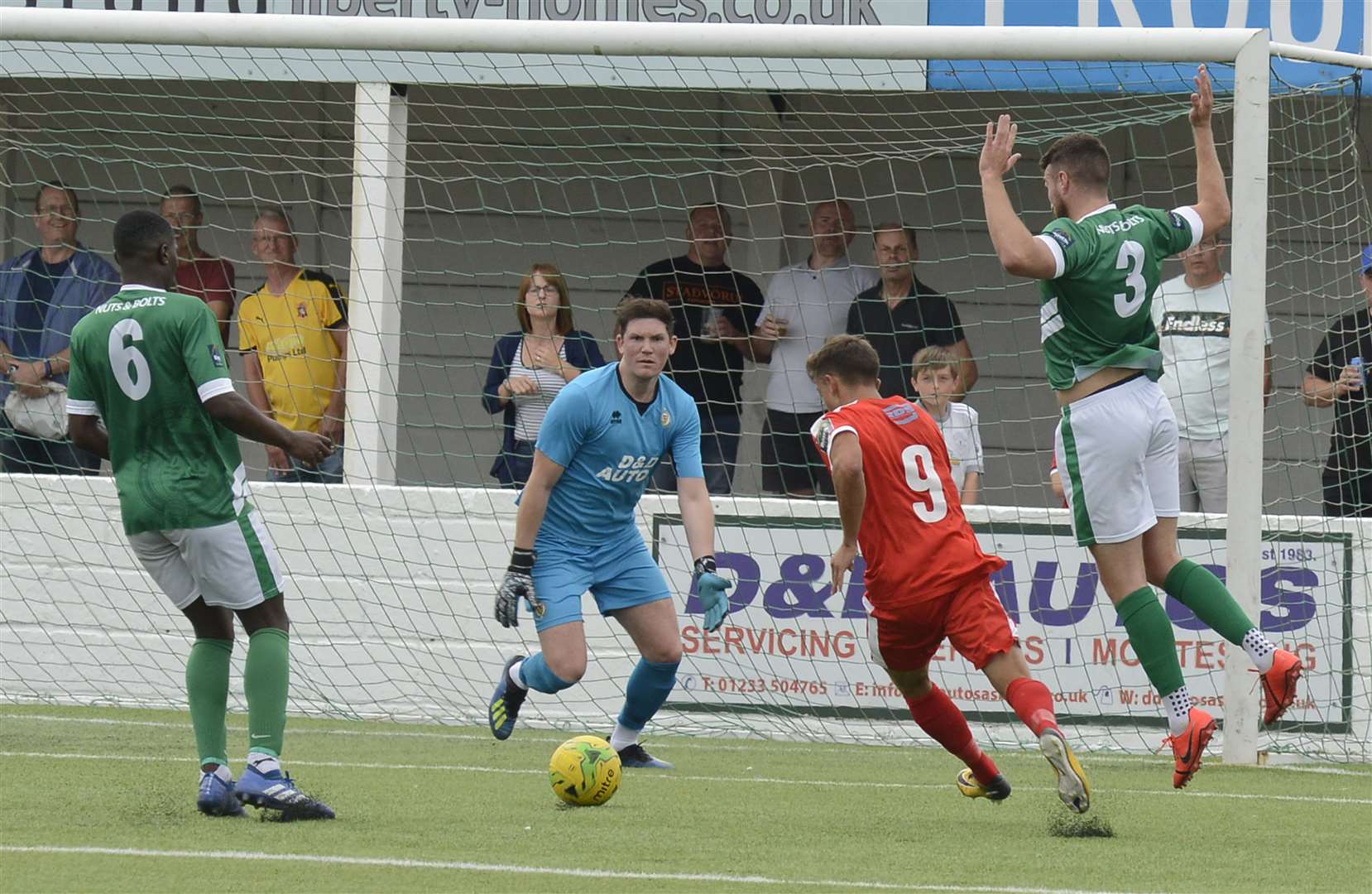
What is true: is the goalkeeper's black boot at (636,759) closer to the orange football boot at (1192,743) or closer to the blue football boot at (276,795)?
the blue football boot at (276,795)

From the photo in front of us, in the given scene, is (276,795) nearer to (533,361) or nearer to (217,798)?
(217,798)

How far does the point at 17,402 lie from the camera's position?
33.3 ft

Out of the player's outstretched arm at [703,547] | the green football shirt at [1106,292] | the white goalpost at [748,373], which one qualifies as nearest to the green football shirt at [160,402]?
the player's outstretched arm at [703,547]

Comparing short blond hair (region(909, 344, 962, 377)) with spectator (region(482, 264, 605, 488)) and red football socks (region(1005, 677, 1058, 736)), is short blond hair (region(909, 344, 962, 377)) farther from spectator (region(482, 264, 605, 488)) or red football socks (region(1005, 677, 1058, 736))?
red football socks (region(1005, 677, 1058, 736))

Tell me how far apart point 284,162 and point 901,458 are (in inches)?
296

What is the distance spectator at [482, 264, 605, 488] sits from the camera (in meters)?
9.78

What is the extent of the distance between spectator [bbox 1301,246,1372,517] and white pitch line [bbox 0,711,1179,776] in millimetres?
1815

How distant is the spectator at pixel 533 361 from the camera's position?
978 centimetres

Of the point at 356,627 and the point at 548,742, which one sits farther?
the point at 356,627

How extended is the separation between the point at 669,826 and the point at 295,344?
5148 mm

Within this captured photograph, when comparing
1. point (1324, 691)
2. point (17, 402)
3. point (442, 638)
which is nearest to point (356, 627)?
point (442, 638)

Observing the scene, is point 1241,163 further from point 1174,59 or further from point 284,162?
point 284,162

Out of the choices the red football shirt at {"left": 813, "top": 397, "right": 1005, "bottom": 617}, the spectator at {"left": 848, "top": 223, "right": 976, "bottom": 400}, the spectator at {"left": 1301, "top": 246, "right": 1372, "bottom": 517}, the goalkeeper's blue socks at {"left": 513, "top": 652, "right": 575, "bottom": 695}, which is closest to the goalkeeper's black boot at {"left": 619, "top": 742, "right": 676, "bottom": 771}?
the goalkeeper's blue socks at {"left": 513, "top": 652, "right": 575, "bottom": 695}

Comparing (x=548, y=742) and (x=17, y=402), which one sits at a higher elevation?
(x=17, y=402)
